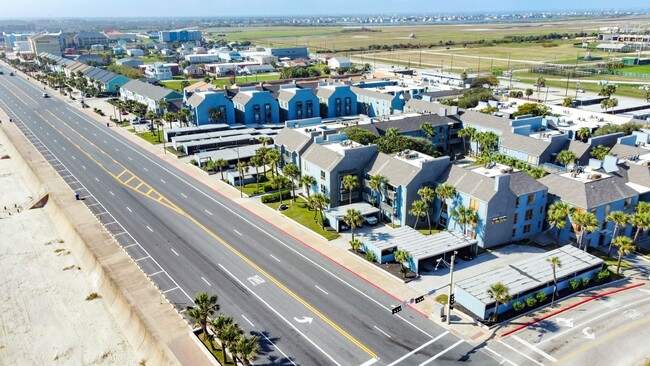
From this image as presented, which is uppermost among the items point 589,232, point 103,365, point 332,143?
point 332,143

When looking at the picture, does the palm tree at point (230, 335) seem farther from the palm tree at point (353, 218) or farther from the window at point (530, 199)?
the window at point (530, 199)

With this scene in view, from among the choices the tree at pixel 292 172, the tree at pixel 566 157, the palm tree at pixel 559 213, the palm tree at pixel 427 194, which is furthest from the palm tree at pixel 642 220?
the tree at pixel 292 172

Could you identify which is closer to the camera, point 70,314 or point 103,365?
point 103,365

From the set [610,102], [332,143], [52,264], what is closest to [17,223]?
[52,264]

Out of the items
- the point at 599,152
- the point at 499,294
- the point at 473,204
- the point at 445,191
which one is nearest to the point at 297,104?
the point at 445,191

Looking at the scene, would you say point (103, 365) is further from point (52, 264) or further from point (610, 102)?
point (610, 102)
